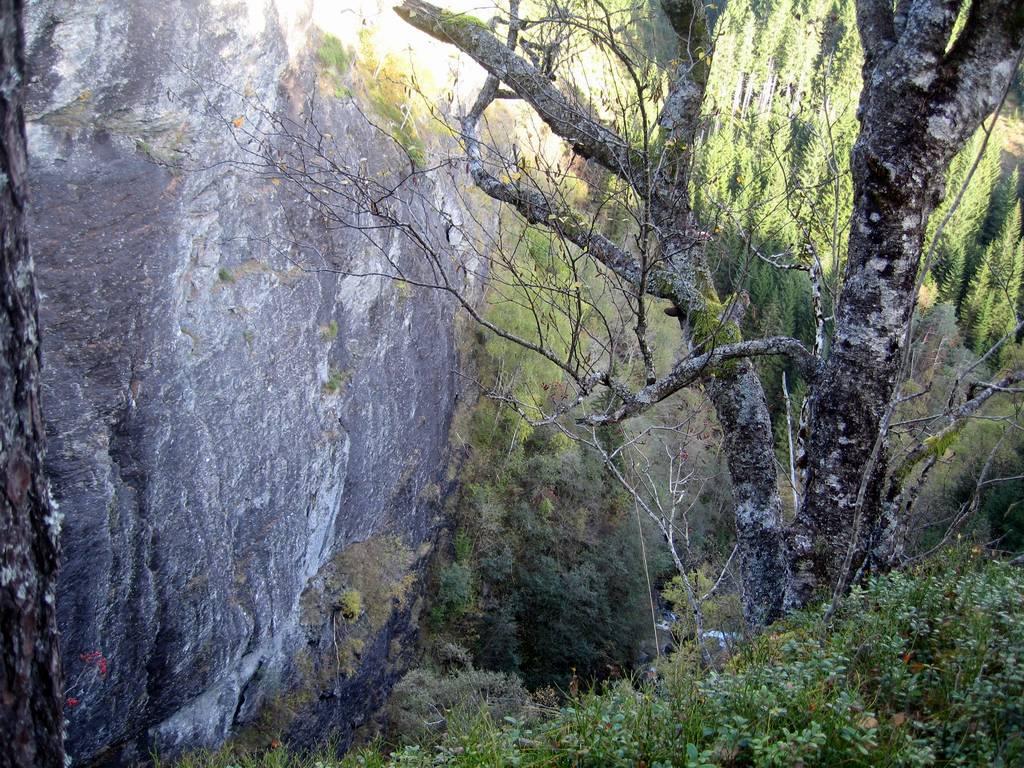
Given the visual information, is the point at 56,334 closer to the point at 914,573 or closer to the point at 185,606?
the point at 185,606

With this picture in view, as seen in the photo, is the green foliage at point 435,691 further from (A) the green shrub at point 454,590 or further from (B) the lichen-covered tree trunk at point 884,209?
(B) the lichen-covered tree trunk at point 884,209

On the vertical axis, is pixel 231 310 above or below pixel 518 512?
above

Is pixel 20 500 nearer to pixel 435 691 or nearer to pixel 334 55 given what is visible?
pixel 435 691

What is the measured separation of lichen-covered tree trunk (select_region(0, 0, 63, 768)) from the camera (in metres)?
1.33

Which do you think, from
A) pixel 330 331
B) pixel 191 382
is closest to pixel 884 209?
pixel 191 382

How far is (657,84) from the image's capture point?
3189mm

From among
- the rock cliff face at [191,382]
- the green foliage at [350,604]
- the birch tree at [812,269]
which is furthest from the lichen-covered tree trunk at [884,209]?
the green foliage at [350,604]

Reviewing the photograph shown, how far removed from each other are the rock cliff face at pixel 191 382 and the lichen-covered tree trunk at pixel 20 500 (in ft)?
26.5

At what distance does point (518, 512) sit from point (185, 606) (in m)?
9.48

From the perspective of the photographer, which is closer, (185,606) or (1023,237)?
(185,606)

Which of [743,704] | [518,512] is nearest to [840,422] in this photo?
[743,704]

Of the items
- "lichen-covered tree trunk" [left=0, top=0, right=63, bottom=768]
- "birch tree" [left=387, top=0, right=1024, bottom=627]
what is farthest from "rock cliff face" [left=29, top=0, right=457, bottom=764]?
"lichen-covered tree trunk" [left=0, top=0, right=63, bottom=768]

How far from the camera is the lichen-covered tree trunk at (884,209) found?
2.71 meters

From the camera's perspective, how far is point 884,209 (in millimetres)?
2822
